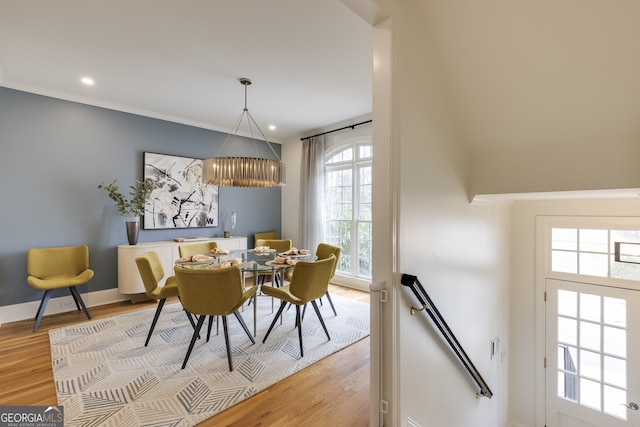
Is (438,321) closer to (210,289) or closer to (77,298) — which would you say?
(210,289)

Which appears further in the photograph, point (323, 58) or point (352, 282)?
point (352, 282)

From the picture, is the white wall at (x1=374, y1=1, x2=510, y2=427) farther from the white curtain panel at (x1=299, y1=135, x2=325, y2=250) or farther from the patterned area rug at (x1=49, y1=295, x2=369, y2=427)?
the white curtain panel at (x1=299, y1=135, x2=325, y2=250)

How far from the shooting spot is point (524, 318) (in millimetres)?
3180

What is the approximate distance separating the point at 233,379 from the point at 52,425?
3.74ft

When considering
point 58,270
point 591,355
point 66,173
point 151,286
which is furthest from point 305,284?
point 66,173

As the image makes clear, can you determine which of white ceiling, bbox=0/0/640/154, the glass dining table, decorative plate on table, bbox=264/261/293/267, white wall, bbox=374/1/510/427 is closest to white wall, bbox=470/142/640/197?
white ceiling, bbox=0/0/640/154

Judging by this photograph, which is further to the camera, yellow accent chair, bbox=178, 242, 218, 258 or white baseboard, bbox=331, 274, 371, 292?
white baseboard, bbox=331, 274, 371, 292

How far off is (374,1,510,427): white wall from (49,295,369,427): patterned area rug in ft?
3.87

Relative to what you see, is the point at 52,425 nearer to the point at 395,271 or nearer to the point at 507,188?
the point at 395,271

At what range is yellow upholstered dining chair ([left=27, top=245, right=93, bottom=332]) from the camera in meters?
3.31

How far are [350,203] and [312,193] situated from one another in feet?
2.54

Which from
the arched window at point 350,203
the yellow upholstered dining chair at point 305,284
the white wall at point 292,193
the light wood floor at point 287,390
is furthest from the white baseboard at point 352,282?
the yellow upholstered dining chair at point 305,284

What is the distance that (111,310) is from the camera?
3.88 m

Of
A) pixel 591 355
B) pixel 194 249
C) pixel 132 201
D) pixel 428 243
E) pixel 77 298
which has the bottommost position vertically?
pixel 591 355
